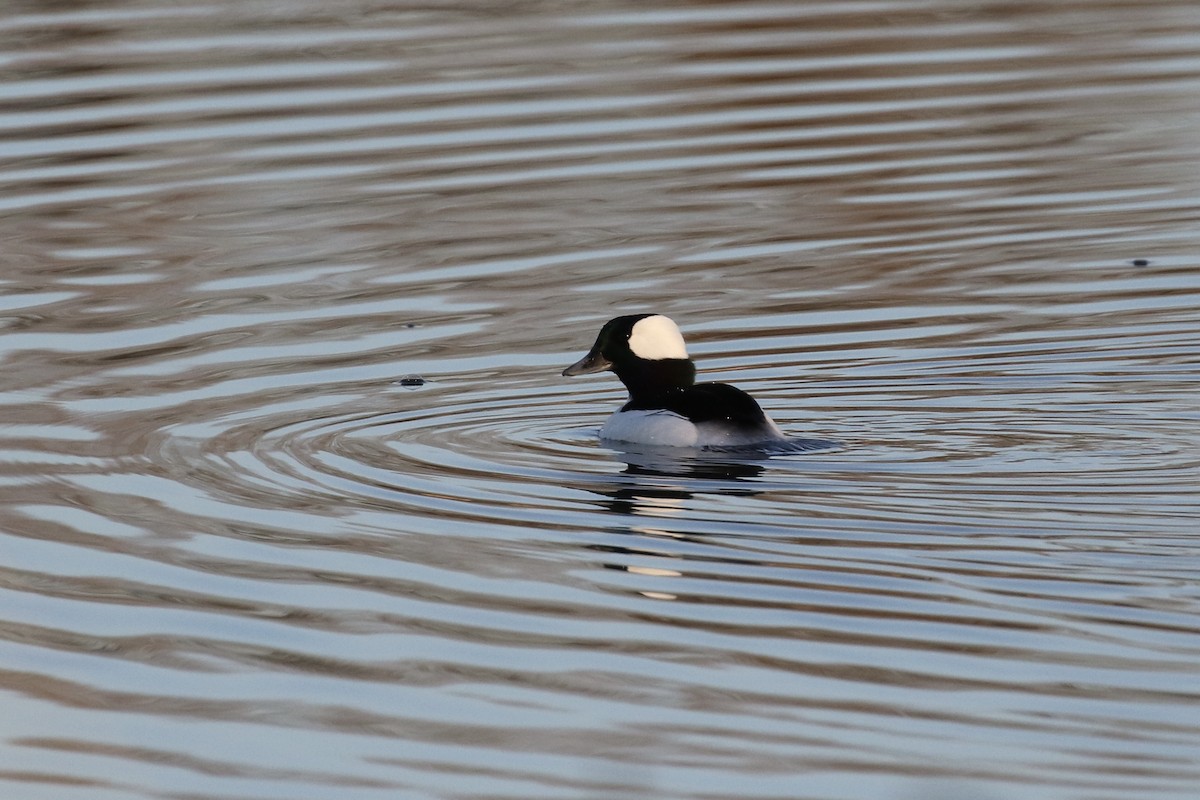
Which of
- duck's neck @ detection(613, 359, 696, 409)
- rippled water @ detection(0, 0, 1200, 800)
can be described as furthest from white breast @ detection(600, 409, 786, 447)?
duck's neck @ detection(613, 359, 696, 409)

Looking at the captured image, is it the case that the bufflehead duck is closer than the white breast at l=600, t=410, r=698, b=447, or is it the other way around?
the bufflehead duck

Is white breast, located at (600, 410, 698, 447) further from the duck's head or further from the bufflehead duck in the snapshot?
the duck's head

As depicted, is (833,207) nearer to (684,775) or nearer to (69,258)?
(69,258)

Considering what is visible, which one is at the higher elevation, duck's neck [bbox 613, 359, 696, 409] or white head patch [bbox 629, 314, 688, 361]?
white head patch [bbox 629, 314, 688, 361]

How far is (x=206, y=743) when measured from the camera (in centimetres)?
639

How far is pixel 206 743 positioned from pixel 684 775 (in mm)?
1375

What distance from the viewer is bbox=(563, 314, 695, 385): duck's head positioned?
10695 millimetres

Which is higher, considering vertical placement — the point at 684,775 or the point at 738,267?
the point at 738,267

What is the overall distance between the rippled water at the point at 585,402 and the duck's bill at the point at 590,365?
1.07ft

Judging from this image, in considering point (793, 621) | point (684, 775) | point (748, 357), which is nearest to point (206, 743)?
point (684, 775)

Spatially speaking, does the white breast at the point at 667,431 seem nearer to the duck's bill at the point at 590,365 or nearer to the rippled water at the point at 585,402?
the rippled water at the point at 585,402

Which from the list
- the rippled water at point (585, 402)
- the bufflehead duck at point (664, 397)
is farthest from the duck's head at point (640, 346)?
the rippled water at point (585, 402)

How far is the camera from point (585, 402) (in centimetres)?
1140

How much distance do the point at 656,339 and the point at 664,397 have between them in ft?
1.26
